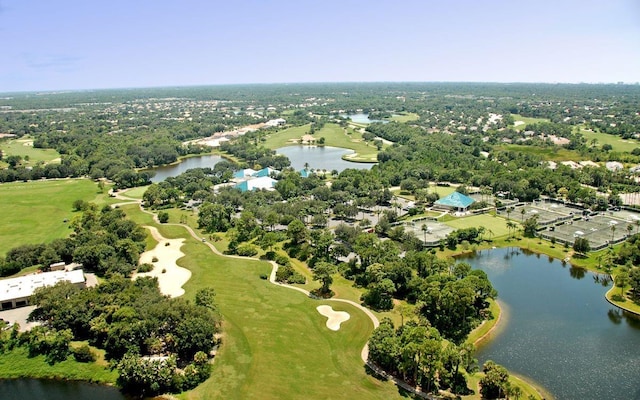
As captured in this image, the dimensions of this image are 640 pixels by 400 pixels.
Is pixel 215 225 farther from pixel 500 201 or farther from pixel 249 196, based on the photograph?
pixel 500 201

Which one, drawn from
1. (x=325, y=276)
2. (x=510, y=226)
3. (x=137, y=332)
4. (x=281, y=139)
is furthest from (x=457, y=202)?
(x=281, y=139)

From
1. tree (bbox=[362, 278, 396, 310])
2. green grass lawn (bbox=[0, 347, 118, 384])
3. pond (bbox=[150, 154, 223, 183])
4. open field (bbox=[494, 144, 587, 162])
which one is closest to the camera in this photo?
green grass lawn (bbox=[0, 347, 118, 384])

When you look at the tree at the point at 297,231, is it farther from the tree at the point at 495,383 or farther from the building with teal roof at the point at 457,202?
the tree at the point at 495,383

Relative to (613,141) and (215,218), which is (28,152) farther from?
(613,141)

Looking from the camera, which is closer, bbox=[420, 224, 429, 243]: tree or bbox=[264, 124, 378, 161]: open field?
bbox=[420, 224, 429, 243]: tree

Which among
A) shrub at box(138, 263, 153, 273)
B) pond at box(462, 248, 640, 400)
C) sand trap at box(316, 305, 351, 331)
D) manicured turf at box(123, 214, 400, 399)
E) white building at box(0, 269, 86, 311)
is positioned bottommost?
pond at box(462, 248, 640, 400)

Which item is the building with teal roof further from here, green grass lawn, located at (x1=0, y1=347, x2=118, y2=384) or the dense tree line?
green grass lawn, located at (x1=0, y1=347, x2=118, y2=384)

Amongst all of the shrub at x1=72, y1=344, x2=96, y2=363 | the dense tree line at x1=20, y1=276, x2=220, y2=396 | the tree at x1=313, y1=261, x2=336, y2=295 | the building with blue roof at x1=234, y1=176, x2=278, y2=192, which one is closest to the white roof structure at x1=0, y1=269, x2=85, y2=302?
the dense tree line at x1=20, y1=276, x2=220, y2=396
